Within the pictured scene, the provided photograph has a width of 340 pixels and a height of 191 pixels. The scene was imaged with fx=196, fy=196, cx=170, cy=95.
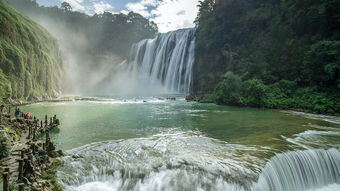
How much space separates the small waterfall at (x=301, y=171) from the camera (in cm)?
719

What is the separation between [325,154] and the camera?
8.56 meters

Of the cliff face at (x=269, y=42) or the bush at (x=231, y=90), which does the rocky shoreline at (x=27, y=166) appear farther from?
the cliff face at (x=269, y=42)

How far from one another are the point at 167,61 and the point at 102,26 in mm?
46779

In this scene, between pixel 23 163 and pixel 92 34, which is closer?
pixel 23 163

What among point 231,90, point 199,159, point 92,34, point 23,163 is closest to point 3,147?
point 23,163

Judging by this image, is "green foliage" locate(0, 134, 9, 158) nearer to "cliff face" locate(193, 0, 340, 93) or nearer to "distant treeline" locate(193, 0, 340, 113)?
"distant treeline" locate(193, 0, 340, 113)

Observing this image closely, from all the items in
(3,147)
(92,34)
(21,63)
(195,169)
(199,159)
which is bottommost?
(195,169)

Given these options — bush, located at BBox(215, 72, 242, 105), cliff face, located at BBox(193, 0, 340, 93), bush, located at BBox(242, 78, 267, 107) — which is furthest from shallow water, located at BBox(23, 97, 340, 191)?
bush, located at BBox(215, 72, 242, 105)

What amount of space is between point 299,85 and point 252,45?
12.2m

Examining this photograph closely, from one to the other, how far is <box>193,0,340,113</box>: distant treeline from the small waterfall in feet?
39.5

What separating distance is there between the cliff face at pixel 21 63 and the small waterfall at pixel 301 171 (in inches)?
913

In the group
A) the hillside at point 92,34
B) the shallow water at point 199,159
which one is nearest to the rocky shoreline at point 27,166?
the shallow water at point 199,159

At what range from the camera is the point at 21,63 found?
81.5 ft

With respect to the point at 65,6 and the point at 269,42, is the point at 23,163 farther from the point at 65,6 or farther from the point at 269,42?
the point at 65,6
